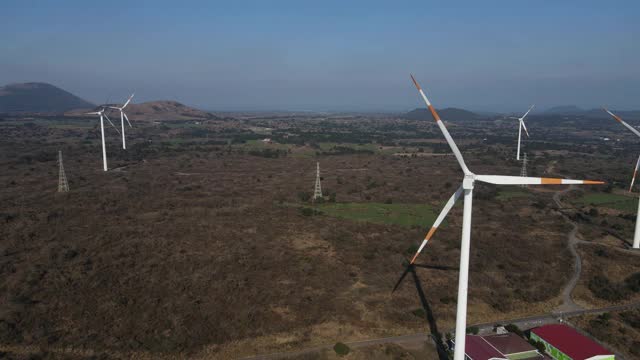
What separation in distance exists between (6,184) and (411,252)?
345ft

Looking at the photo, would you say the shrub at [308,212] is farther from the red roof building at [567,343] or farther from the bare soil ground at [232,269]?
the red roof building at [567,343]

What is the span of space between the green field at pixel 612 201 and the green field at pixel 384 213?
43.9 metres

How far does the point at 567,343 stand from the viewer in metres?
40.0

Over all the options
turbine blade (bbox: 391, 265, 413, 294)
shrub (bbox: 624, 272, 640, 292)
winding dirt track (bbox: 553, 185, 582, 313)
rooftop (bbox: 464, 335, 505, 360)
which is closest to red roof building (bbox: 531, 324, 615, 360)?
rooftop (bbox: 464, 335, 505, 360)

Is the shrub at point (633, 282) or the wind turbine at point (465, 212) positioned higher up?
the wind turbine at point (465, 212)

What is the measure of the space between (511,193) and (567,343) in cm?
8813

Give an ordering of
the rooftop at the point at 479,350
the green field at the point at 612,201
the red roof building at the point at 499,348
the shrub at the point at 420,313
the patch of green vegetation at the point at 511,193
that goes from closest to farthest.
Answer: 1. the rooftop at the point at 479,350
2. the red roof building at the point at 499,348
3. the shrub at the point at 420,313
4. the green field at the point at 612,201
5. the patch of green vegetation at the point at 511,193

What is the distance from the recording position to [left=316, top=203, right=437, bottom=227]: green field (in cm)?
8760

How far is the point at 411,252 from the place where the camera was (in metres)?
67.8

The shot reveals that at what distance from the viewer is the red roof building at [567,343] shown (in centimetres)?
3816

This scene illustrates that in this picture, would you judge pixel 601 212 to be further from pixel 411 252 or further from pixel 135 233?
pixel 135 233

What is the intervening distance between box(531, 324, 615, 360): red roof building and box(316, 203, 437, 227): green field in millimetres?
42406

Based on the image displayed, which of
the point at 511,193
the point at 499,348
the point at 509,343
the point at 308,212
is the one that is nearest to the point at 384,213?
the point at 308,212

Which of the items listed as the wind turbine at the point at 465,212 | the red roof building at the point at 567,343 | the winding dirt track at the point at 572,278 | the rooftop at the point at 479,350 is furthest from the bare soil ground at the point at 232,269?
the wind turbine at the point at 465,212
